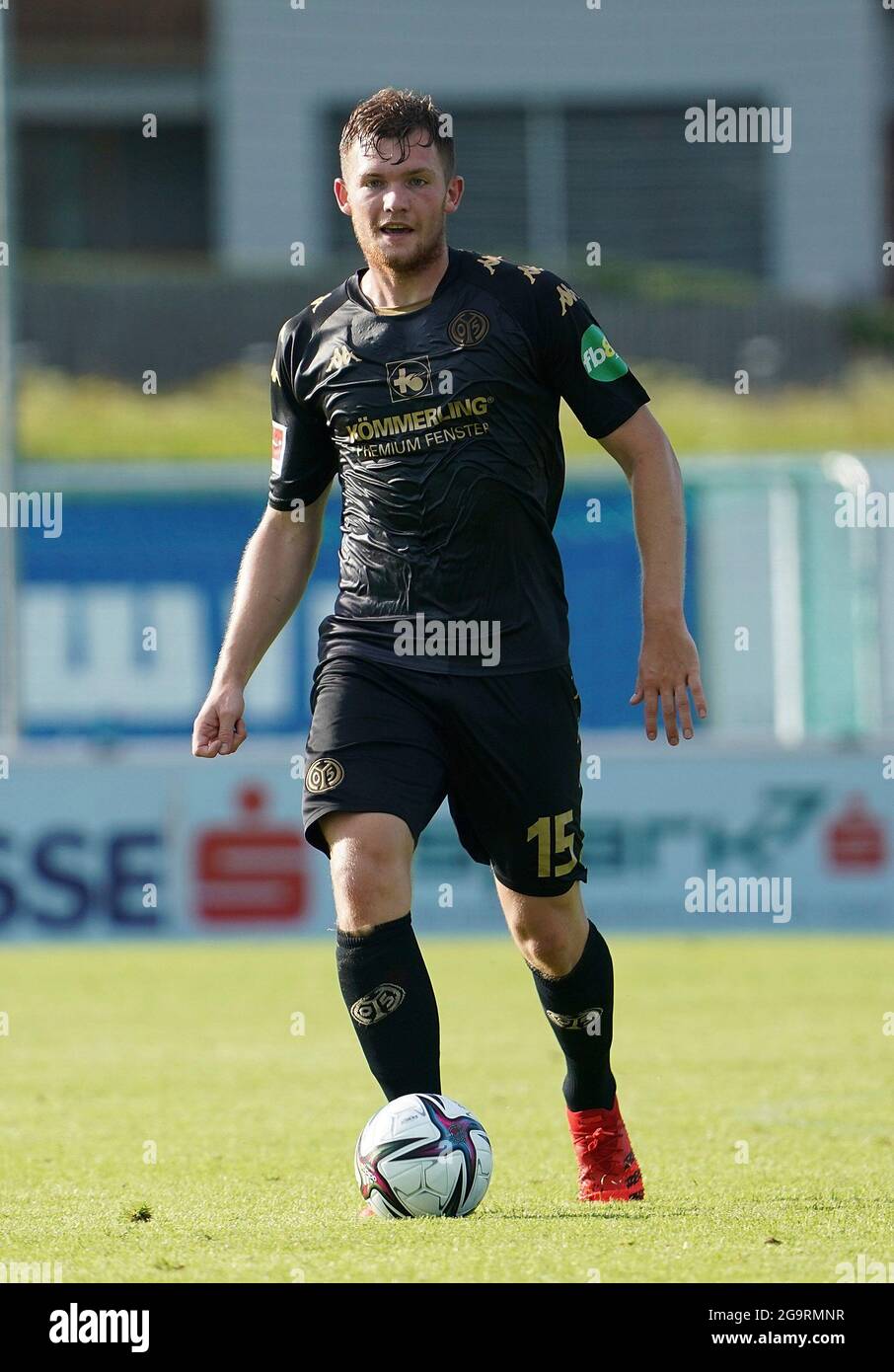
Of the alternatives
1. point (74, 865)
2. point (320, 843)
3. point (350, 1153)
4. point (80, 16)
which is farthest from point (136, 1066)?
point (80, 16)

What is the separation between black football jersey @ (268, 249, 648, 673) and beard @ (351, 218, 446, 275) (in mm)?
87

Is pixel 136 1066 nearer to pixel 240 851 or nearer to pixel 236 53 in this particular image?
pixel 240 851

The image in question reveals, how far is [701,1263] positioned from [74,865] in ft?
27.1

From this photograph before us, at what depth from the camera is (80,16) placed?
2838 cm

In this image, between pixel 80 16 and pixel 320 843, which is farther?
pixel 80 16

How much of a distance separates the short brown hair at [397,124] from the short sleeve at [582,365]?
1.29ft

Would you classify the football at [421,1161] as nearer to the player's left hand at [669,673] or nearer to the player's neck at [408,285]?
the player's left hand at [669,673]

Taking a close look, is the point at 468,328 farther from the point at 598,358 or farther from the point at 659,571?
the point at 659,571
